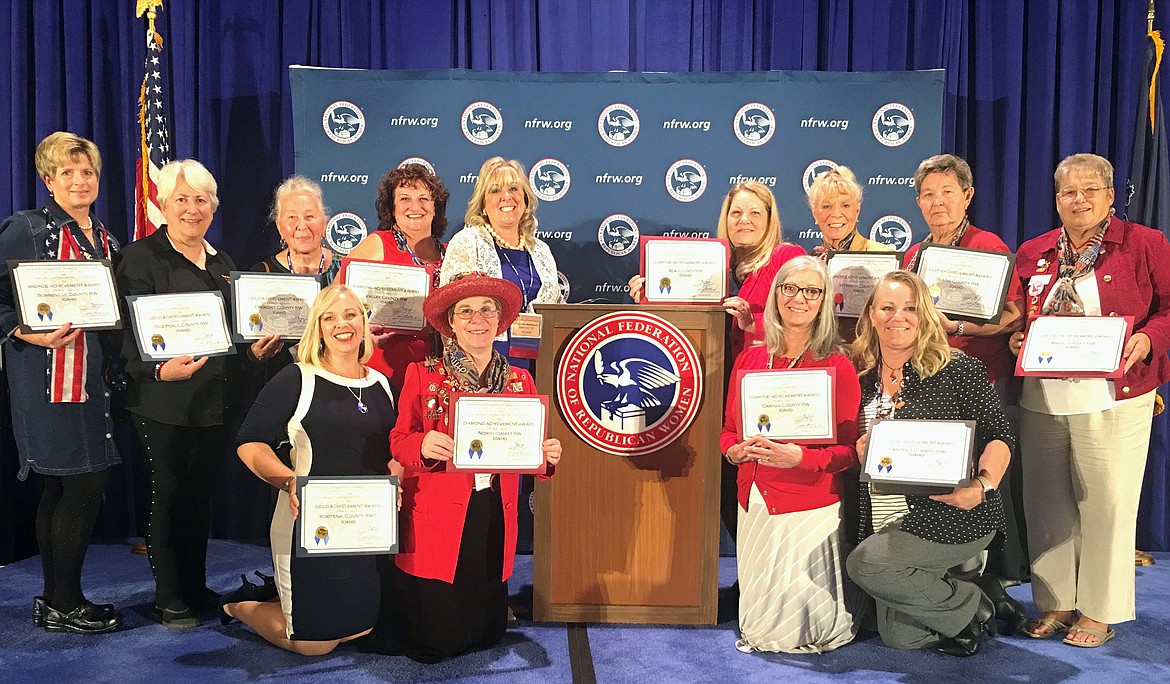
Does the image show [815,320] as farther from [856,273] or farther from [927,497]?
[927,497]

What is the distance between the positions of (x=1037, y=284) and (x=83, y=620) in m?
3.92

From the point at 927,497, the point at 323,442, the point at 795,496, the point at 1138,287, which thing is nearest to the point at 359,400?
the point at 323,442

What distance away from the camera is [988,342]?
393cm

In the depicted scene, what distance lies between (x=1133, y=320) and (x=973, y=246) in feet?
2.18

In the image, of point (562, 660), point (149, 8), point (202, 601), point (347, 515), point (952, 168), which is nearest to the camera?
point (347, 515)

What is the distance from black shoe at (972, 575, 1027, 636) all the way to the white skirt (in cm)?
→ 58

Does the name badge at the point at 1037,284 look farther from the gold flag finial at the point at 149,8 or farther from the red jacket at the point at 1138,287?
the gold flag finial at the point at 149,8

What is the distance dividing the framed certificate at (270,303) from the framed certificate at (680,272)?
52.9 inches

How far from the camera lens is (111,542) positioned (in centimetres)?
504

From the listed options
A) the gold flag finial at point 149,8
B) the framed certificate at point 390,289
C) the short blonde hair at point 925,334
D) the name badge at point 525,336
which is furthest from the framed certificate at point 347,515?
the gold flag finial at point 149,8

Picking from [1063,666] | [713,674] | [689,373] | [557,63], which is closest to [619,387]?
[689,373]

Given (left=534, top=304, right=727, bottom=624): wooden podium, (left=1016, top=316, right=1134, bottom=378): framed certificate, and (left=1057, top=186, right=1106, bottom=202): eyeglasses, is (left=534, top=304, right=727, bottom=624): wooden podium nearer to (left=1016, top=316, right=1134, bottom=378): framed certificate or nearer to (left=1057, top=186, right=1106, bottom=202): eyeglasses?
(left=1016, top=316, right=1134, bottom=378): framed certificate

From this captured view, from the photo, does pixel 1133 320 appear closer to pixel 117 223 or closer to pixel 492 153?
pixel 492 153

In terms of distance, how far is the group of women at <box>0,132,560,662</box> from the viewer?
10.5 feet
